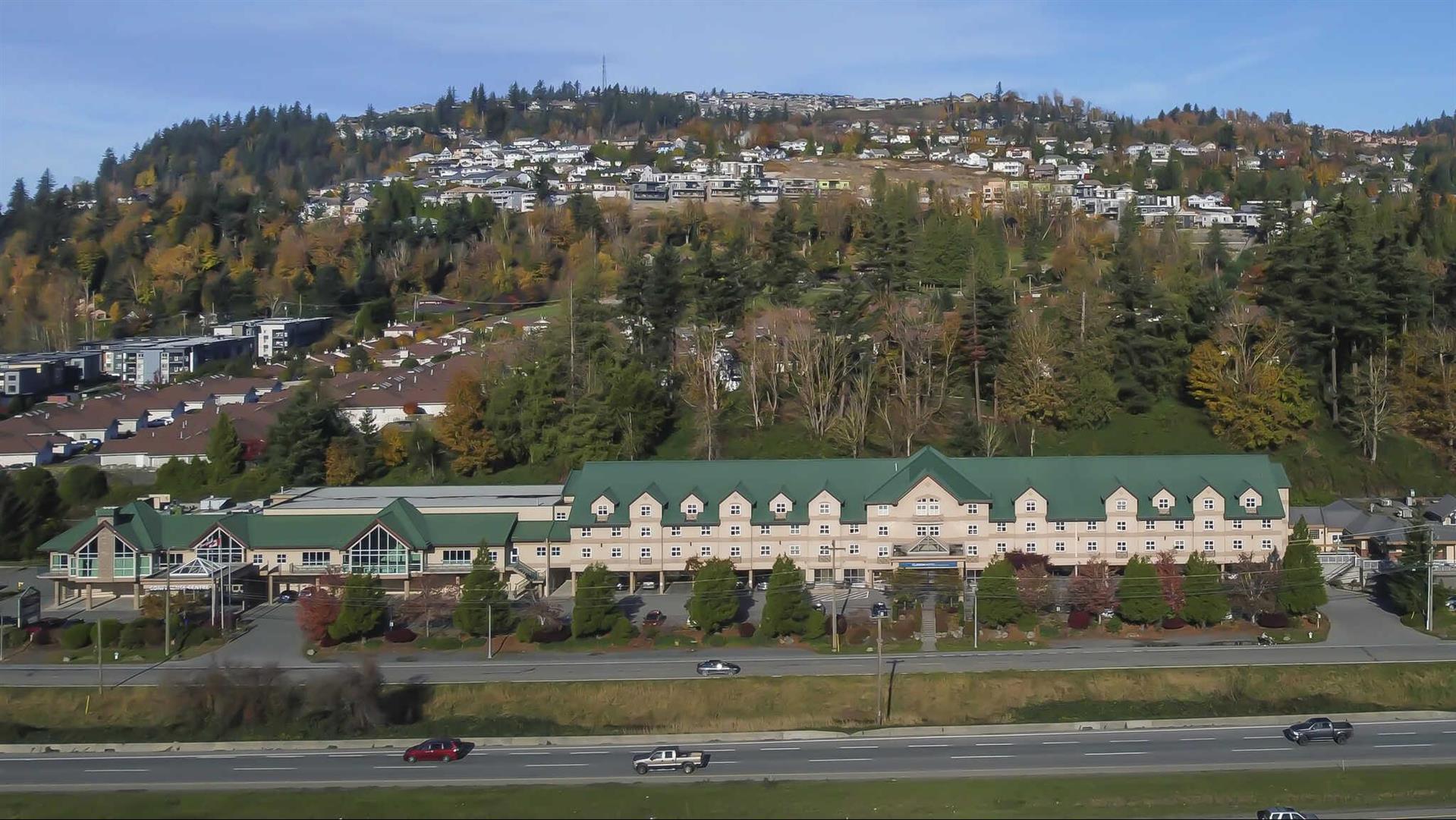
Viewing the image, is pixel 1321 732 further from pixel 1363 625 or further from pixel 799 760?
pixel 799 760

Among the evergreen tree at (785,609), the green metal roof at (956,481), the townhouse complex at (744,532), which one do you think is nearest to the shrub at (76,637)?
the townhouse complex at (744,532)

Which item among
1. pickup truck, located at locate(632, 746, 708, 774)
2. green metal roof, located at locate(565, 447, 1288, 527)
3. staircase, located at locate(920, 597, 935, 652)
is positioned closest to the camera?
pickup truck, located at locate(632, 746, 708, 774)

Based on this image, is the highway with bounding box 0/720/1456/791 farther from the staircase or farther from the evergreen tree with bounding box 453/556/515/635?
the evergreen tree with bounding box 453/556/515/635

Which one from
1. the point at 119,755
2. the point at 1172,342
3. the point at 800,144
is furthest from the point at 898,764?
the point at 800,144

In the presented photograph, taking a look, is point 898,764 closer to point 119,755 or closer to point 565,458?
point 119,755

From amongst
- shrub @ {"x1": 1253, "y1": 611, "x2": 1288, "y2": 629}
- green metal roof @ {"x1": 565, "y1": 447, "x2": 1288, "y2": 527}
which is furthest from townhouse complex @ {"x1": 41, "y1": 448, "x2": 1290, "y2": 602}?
shrub @ {"x1": 1253, "y1": 611, "x2": 1288, "y2": 629}
